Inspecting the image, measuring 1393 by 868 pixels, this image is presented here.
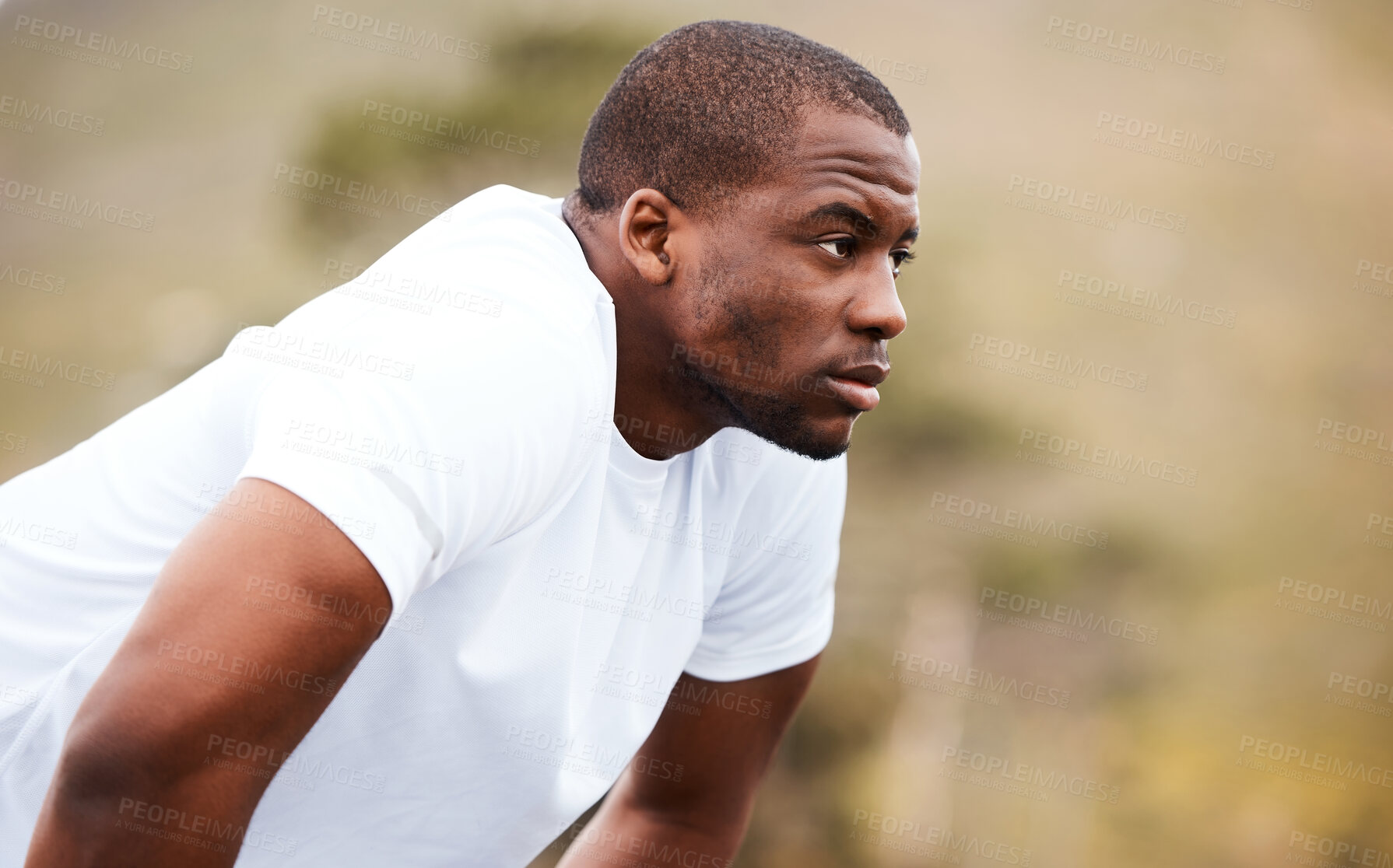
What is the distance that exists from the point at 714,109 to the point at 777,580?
2.43ft

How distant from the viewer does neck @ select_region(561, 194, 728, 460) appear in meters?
1.33

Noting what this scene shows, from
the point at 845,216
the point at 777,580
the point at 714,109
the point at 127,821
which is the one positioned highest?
the point at 714,109

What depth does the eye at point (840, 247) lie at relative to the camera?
129cm

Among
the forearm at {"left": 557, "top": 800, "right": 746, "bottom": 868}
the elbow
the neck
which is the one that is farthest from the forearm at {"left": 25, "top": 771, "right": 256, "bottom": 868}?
the forearm at {"left": 557, "top": 800, "right": 746, "bottom": 868}

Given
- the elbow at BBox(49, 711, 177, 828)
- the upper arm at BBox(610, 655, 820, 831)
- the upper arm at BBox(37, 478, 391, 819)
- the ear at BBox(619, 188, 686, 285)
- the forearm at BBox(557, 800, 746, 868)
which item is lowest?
the forearm at BBox(557, 800, 746, 868)

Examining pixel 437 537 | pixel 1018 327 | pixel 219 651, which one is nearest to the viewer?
pixel 219 651

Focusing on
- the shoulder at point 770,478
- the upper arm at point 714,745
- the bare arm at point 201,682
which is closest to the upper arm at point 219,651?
the bare arm at point 201,682

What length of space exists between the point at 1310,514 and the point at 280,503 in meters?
4.55

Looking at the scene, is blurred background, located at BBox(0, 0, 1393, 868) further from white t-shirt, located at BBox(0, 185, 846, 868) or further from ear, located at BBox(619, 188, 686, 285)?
ear, located at BBox(619, 188, 686, 285)

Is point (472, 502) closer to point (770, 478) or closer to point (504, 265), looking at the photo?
point (504, 265)

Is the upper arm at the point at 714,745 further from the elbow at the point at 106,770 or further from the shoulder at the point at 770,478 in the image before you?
the elbow at the point at 106,770

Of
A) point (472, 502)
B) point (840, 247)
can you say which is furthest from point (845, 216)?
point (472, 502)

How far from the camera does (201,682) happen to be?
2.62 ft

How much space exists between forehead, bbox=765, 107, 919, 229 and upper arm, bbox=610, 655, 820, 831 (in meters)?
0.82
